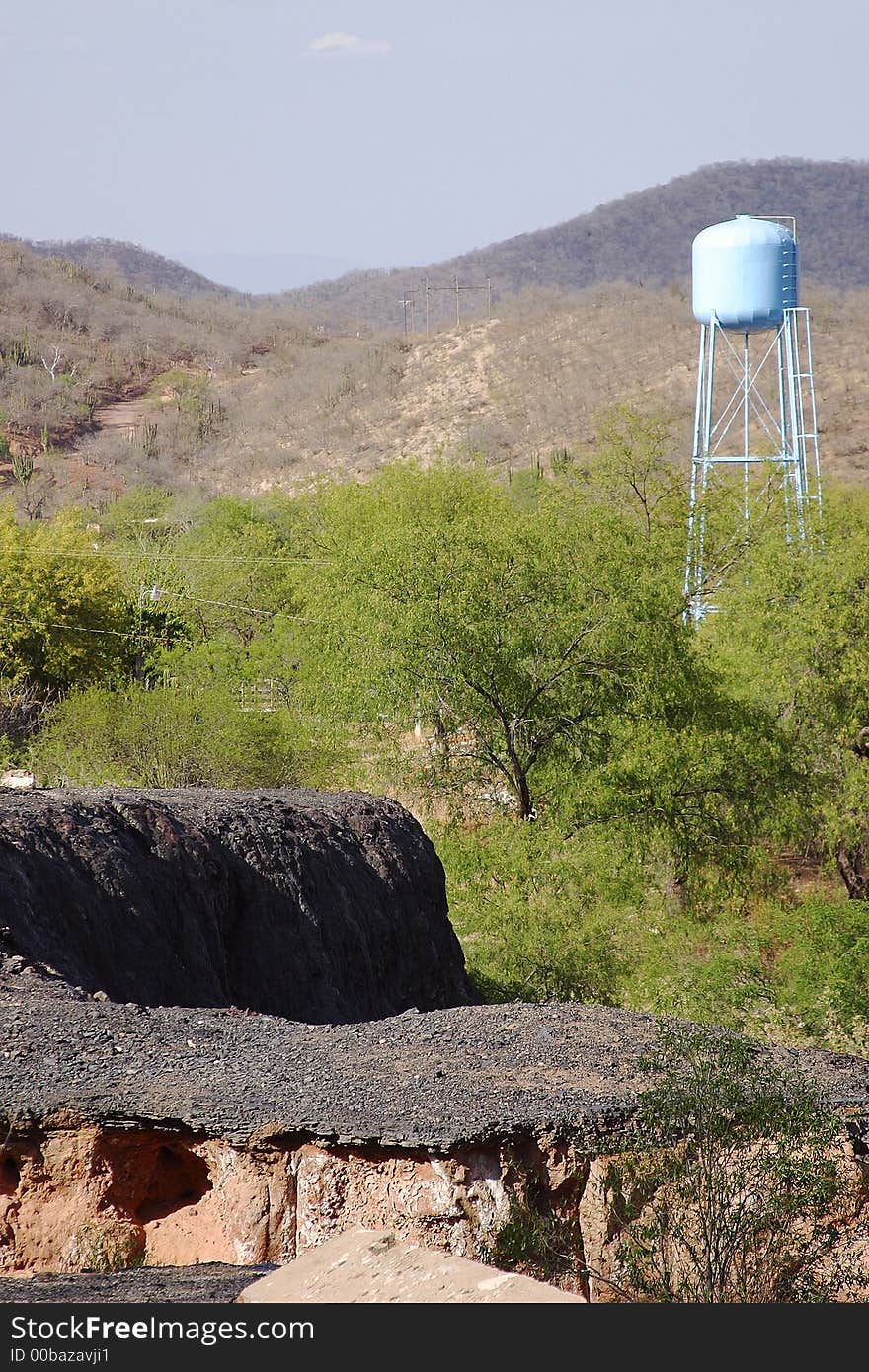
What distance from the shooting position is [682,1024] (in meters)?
8.10

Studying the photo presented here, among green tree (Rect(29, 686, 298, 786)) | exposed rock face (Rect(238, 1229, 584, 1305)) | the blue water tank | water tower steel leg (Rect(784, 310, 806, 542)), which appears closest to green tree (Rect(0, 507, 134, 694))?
green tree (Rect(29, 686, 298, 786))

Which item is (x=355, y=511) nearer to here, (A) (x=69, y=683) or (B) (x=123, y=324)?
(A) (x=69, y=683)

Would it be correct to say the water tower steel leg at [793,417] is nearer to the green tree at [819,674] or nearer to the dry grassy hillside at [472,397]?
the green tree at [819,674]

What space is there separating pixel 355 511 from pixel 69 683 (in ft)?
25.6

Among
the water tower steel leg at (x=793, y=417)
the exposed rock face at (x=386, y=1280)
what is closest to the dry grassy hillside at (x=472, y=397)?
the water tower steel leg at (x=793, y=417)

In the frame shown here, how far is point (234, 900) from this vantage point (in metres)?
13.1

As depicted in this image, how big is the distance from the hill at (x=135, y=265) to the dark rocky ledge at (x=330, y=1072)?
12141 cm

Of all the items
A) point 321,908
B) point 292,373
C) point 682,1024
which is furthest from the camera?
point 292,373

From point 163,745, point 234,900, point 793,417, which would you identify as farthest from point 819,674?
point 234,900

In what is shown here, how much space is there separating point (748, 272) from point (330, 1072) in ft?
89.7

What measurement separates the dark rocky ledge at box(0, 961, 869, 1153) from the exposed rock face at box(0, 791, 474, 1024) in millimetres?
1968

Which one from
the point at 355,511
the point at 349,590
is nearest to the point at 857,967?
the point at 349,590

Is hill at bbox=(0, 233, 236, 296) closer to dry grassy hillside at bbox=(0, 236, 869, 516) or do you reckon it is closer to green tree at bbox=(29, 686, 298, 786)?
dry grassy hillside at bbox=(0, 236, 869, 516)

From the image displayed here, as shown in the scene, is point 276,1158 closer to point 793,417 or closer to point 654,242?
point 793,417
